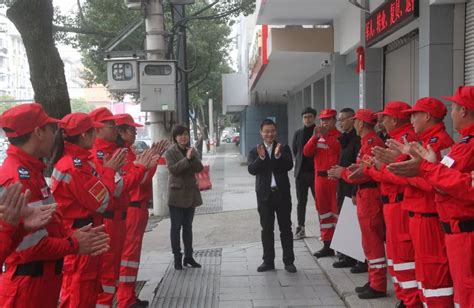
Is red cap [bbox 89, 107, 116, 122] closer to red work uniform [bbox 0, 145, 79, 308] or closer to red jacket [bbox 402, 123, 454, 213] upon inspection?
red work uniform [bbox 0, 145, 79, 308]

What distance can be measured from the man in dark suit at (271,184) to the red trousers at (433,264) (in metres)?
2.55

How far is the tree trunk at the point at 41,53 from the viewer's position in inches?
219

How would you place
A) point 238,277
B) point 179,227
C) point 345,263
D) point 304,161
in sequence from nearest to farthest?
1. point 238,277
2. point 345,263
3. point 179,227
4. point 304,161

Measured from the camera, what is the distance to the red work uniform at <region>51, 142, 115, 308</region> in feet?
11.4

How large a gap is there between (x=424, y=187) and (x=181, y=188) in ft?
11.3

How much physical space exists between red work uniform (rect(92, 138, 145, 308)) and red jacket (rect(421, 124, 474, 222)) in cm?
240

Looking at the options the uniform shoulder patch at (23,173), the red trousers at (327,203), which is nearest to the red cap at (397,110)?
the red trousers at (327,203)

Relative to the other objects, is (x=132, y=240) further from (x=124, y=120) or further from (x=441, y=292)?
(x=441, y=292)

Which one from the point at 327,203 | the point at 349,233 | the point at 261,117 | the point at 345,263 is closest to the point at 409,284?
the point at 349,233

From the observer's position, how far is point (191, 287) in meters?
5.72

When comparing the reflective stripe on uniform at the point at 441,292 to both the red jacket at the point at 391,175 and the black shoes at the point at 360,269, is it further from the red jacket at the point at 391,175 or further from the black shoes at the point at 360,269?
the black shoes at the point at 360,269

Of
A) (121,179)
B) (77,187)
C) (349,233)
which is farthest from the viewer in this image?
(349,233)

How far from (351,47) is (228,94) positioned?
645 inches

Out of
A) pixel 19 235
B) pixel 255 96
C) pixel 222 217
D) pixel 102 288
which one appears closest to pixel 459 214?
pixel 19 235
